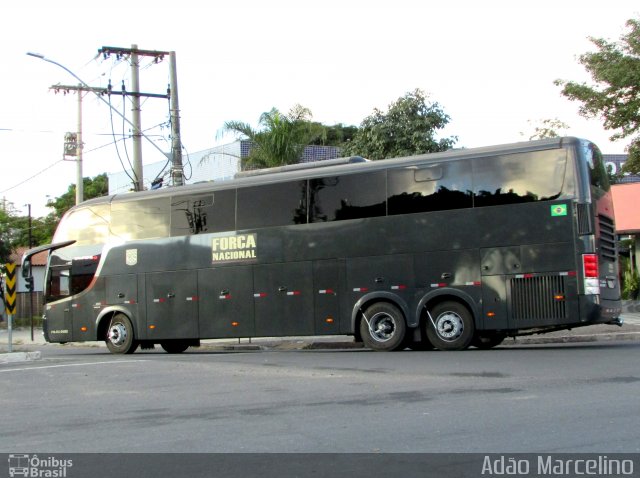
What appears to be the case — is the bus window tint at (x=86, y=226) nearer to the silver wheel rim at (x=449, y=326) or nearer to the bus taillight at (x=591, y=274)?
the silver wheel rim at (x=449, y=326)

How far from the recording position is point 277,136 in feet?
100.0

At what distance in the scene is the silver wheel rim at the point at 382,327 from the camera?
57.5ft

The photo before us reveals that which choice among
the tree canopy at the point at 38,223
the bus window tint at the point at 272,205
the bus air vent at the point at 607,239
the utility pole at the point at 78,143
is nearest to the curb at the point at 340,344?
the bus air vent at the point at 607,239

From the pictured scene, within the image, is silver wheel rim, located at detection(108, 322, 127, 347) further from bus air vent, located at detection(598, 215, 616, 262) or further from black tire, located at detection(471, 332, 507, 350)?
bus air vent, located at detection(598, 215, 616, 262)

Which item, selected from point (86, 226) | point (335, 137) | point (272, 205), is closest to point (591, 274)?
point (272, 205)

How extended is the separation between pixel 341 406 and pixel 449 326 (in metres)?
7.70

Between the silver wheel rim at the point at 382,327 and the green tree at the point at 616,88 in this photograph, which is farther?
the green tree at the point at 616,88

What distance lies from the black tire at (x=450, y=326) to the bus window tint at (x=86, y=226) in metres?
9.32

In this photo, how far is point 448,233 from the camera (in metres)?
16.8

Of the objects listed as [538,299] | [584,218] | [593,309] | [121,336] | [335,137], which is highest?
[335,137]

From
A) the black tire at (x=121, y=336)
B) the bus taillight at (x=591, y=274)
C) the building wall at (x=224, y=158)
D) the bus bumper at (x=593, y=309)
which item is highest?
the building wall at (x=224, y=158)

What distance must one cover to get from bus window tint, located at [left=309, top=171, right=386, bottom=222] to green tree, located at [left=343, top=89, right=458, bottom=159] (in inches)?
432

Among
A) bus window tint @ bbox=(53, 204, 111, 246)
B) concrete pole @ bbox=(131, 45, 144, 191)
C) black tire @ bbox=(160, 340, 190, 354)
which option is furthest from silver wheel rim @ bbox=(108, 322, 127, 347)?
concrete pole @ bbox=(131, 45, 144, 191)

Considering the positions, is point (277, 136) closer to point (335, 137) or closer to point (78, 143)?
point (78, 143)
